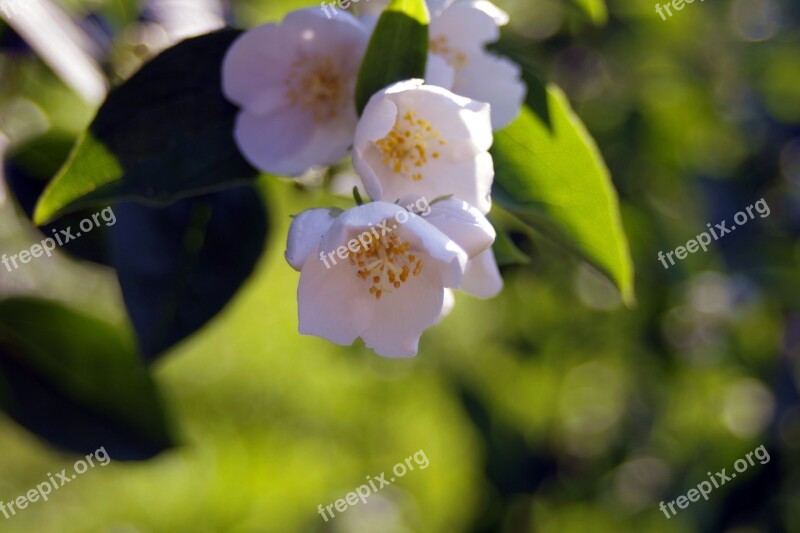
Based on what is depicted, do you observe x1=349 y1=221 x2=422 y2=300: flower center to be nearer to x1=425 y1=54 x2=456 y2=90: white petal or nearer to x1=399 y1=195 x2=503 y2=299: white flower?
x1=399 y1=195 x2=503 y2=299: white flower

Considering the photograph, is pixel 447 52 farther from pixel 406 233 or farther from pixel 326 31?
pixel 406 233

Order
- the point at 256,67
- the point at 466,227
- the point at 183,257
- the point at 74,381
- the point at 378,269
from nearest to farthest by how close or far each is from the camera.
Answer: the point at 466,227 → the point at 378,269 → the point at 256,67 → the point at 183,257 → the point at 74,381

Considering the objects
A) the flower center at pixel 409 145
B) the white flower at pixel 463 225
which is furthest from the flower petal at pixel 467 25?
the white flower at pixel 463 225

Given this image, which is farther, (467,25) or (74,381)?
(74,381)

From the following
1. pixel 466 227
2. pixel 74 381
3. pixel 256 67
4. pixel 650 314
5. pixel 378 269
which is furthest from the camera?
pixel 650 314

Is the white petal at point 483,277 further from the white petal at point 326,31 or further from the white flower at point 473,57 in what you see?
the white petal at point 326,31

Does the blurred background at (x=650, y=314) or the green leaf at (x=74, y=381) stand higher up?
the green leaf at (x=74, y=381)

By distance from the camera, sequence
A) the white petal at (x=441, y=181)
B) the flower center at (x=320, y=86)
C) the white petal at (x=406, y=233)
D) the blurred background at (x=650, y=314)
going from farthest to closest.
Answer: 1. the blurred background at (x=650, y=314)
2. the flower center at (x=320, y=86)
3. the white petal at (x=441, y=181)
4. the white petal at (x=406, y=233)

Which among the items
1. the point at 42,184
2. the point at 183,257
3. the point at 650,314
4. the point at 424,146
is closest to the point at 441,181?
the point at 424,146
